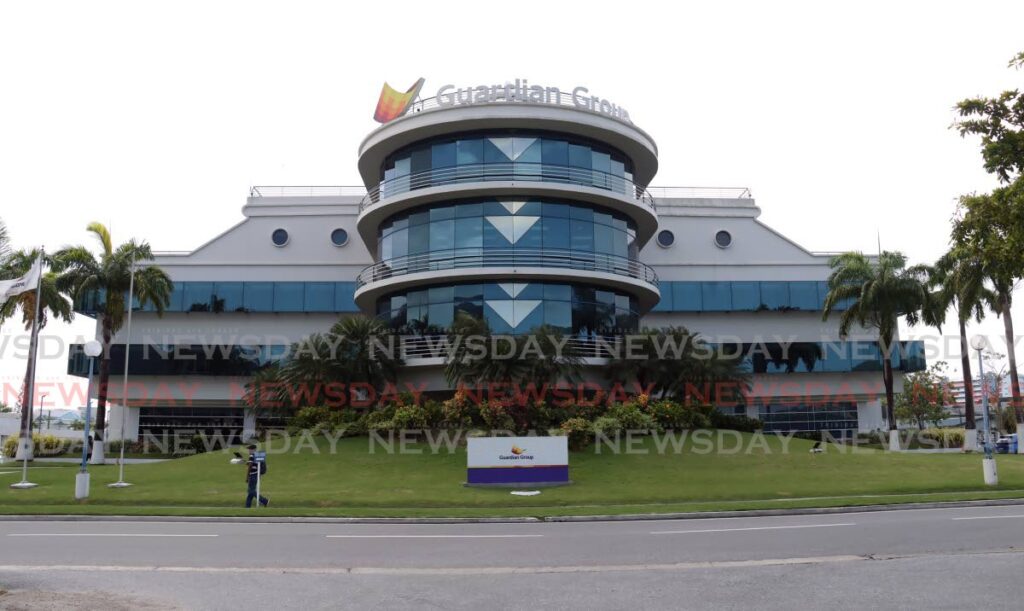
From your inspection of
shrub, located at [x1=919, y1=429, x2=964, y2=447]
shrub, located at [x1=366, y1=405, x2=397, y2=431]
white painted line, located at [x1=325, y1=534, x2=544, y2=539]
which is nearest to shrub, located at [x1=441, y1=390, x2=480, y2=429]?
shrub, located at [x1=366, y1=405, x2=397, y2=431]

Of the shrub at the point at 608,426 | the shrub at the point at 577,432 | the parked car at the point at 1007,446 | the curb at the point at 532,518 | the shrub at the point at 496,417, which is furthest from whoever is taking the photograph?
the parked car at the point at 1007,446

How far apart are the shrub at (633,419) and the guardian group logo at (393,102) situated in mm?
18326

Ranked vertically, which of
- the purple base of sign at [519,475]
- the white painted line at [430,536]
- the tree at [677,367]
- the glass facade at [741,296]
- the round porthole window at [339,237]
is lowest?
the white painted line at [430,536]

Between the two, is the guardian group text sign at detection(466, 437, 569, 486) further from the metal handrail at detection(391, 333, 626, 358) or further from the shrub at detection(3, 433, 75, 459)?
the shrub at detection(3, 433, 75, 459)

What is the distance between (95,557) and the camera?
12430mm

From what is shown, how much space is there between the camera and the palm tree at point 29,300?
115 feet

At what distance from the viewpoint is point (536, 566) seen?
1115cm

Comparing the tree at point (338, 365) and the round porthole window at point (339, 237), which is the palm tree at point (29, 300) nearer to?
the tree at point (338, 365)

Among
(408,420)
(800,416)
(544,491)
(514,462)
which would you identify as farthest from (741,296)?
(544,491)

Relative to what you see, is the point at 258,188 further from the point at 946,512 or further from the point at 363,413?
the point at 946,512

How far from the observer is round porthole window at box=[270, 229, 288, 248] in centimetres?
5019

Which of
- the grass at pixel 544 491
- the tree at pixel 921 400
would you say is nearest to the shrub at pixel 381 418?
the grass at pixel 544 491

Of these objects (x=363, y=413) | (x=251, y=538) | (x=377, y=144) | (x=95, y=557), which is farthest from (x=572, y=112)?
(x=95, y=557)

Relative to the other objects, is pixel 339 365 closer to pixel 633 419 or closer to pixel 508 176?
pixel 508 176
